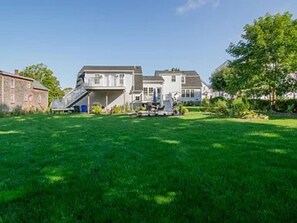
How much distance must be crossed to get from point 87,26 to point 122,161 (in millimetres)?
22752

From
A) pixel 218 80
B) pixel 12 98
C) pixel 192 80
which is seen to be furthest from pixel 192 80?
pixel 12 98

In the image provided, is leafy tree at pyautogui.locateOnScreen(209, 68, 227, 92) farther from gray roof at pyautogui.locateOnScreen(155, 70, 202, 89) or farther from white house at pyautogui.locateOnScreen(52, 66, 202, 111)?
white house at pyautogui.locateOnScreen(52, 66, 202, 111)

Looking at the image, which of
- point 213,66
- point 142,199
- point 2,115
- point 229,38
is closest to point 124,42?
point 229,38

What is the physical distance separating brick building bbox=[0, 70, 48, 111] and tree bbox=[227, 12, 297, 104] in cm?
2280

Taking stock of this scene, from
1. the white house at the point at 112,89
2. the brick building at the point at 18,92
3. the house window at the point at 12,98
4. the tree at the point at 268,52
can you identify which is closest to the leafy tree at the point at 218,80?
the white house at the point at 112,89

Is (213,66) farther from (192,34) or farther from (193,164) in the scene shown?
(193,164)

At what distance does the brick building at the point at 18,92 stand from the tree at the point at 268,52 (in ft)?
74.8

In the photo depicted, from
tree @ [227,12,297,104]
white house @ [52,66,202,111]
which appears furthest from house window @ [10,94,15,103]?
tree @ [227,12,297,104]

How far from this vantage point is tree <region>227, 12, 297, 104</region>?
67.6 feet

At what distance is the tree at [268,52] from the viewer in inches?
811

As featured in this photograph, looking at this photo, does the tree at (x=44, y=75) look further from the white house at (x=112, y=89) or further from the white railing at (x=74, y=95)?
the white railing at (x=74, y=95)

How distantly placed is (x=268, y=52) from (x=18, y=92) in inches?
1167

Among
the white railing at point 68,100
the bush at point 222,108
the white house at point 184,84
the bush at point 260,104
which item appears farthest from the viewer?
the white house at point 184,84

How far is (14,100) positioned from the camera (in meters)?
33.8
